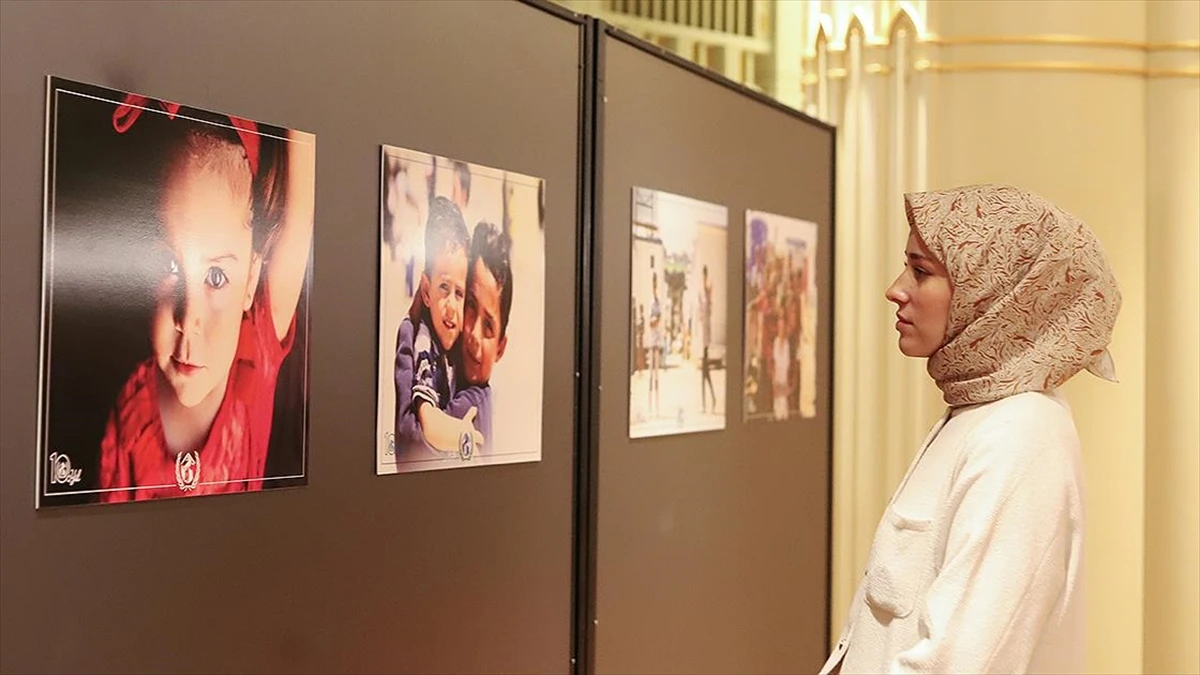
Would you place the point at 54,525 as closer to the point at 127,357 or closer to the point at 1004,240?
the point at 127,357

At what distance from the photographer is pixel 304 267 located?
11.0 ft

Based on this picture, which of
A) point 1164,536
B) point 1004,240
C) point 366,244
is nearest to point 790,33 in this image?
point 1164,536

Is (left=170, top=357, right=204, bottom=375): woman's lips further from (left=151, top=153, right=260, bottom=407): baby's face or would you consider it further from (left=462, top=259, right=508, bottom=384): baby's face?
(left=462, top=259, right=508, bottom=384): baby's face

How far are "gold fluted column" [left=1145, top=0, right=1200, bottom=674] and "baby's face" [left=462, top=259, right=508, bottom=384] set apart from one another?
379 centimetres

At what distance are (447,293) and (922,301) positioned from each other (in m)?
1.41

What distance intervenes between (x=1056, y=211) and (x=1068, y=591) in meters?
0.76

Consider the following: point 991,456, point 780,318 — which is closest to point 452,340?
point 991,456

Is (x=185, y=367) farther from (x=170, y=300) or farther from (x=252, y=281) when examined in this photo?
(x=252, y=281)

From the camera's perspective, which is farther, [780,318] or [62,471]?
[780,318]

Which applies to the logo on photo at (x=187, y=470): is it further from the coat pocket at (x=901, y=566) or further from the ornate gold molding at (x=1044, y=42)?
the ornate gold molding at (x=1044, y=42)

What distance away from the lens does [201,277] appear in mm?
3051

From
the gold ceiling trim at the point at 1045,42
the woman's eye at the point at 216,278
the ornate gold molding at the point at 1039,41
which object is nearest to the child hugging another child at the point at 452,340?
the woman's eye at the point at 216,278

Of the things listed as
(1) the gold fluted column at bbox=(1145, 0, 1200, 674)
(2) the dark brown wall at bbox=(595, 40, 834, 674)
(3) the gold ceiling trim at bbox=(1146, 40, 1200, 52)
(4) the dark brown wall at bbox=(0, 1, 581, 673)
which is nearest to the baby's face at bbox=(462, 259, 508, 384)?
(4) the dark brown wall at bbox=(0, 1, 581, 673)

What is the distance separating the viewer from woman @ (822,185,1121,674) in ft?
8.39
